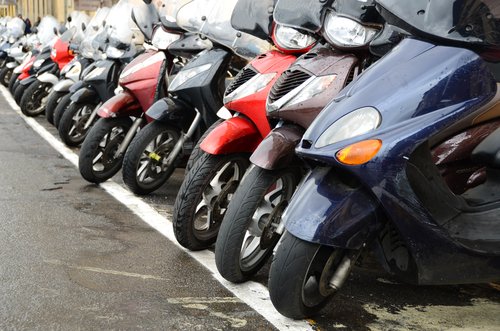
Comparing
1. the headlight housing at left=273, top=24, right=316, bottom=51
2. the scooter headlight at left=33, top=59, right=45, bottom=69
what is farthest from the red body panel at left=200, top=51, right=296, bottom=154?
the scooter headlight at left=33, top=59, right=45, bottom=69

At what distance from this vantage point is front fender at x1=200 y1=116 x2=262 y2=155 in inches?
174

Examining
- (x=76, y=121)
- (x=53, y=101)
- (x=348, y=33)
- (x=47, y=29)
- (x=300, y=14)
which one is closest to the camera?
(x=348, y=33)

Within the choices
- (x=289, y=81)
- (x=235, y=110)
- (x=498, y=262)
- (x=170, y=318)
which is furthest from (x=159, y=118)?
(x=498, y=262)

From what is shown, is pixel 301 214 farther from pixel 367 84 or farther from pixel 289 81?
pixel 289 81

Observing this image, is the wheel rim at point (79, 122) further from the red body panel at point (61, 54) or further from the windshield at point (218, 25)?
the red body panel at point (61, 54)

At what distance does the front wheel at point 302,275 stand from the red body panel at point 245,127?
1.16m

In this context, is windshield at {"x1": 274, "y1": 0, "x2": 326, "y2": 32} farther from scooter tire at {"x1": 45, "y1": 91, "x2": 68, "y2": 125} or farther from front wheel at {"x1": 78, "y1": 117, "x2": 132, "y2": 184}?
scooter tire at {"x1": 45, "y1": 91, "x2": 68, "y2": 125}

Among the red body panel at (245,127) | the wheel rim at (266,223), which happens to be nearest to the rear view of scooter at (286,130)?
the wheel rim at (266,223)

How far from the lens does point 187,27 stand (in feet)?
20.8

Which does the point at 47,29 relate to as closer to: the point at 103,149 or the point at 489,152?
the point at 103,149

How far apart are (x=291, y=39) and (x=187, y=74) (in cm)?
125

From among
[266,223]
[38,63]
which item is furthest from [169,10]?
[38,63]

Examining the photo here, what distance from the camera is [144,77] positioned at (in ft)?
21.8

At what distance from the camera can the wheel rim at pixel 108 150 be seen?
658 cm
